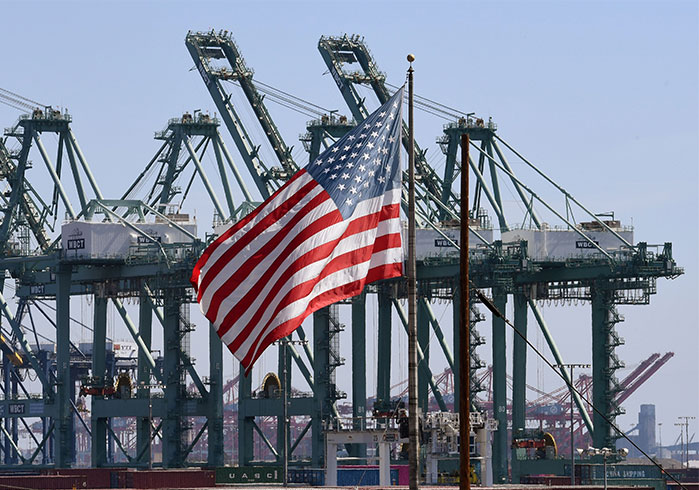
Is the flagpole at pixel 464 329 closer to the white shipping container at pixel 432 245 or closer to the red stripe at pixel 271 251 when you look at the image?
the red stripe at pixel 271 251

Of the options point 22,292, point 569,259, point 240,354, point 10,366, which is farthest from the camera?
point 10,366

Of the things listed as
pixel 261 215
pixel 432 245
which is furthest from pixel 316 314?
pixel 261 215

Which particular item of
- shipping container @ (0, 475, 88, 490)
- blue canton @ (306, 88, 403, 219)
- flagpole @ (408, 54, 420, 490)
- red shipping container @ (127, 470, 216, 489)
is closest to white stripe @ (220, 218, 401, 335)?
blue canton @ (306, 88, 403, 219)

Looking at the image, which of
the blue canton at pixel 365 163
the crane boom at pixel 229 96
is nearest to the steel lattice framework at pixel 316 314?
the crane boom at pixel 229 96

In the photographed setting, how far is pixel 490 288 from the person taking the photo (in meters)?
118

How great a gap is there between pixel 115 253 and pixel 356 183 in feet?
287

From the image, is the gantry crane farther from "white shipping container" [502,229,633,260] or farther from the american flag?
the american flag

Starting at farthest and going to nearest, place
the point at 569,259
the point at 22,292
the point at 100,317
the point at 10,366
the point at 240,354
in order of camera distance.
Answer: the point at 10,366, the point at 22,292, the point at 100,317, the point at 569,259, the point at 240,354

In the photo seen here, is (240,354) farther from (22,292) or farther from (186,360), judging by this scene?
(22,292)

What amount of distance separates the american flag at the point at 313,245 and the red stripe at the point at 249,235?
0.02 meters

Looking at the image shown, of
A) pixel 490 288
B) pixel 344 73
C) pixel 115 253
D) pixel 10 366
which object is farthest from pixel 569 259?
pixel 10 366

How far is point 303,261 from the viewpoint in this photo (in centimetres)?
3331

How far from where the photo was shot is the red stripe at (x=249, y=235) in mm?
33875

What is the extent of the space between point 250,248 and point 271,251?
18.2 inches
